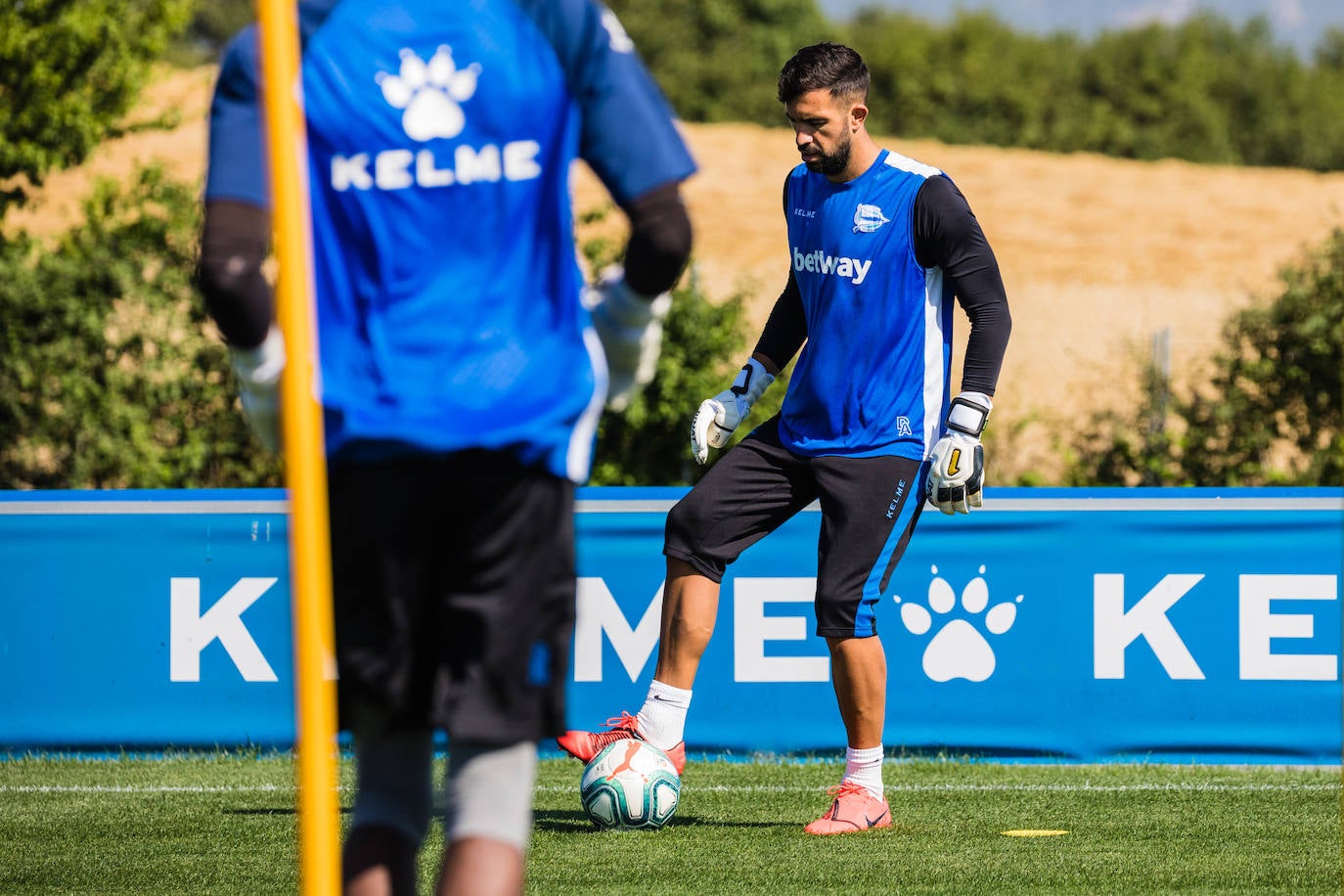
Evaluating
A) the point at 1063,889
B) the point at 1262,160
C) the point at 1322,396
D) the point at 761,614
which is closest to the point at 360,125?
the point at 1063,889

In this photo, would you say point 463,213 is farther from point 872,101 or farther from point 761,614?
point 872,101

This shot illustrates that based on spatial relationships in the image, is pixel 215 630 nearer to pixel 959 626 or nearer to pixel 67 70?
pixel 959 626

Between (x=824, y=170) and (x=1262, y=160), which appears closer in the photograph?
(x=824, y=170)

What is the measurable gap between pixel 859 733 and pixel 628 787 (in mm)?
690

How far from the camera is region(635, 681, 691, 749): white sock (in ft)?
17.1

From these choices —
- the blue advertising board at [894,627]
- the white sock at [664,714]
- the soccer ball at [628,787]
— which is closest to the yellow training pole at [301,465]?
the soccer ball at [628,787]

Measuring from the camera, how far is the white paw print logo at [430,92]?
2.46 meters

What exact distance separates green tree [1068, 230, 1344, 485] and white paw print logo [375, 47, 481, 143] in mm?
10579

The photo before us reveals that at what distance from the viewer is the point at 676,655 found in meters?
5.18

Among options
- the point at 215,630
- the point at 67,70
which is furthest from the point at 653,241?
the point at 67,70

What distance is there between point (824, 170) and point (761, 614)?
220 cm

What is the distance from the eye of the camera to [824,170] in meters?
5.18

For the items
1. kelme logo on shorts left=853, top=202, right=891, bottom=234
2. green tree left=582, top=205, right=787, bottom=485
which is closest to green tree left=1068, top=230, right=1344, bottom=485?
green tree left=582, top=205, right=787, bottom=485

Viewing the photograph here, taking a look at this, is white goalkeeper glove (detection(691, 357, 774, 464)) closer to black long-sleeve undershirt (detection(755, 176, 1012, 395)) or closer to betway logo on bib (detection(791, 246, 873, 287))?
betway logo on bib (detection(791, 246, 873, 287))
